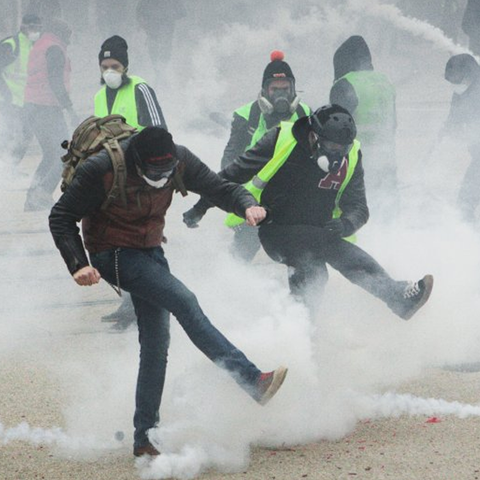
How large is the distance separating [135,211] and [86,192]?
0.77 feet

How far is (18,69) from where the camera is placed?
472 inches

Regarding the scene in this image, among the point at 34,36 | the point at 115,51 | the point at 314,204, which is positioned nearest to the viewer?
the point at 314,204

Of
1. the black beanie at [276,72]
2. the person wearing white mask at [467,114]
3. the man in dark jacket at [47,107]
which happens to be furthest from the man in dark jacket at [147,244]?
the man in dark jacket at [47,107]

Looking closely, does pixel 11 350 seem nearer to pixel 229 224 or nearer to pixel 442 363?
pixel 229 224

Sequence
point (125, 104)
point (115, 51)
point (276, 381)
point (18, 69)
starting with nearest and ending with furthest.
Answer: point (276, 381), point (125, 104), point (115, 51), point (18, 69)

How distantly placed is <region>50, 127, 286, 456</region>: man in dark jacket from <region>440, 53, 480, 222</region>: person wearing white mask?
14.1 ft

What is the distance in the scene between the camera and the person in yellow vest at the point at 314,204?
568 centimetres

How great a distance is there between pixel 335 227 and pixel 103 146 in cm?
146

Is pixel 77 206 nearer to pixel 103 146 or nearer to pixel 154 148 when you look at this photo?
pixel 103 146

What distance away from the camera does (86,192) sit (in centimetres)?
482

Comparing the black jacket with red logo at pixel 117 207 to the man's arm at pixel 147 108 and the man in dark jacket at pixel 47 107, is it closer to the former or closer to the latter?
the man's arm at pixel 147 108

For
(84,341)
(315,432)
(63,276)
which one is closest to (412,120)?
(63,276)

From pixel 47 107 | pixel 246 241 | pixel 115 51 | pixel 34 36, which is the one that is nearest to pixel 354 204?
pixel 246 241

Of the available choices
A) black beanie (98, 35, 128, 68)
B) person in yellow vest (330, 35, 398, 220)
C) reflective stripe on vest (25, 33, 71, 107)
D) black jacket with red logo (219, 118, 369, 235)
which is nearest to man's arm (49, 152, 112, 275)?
black jacket with red logo (219, 118, 369, 235)
